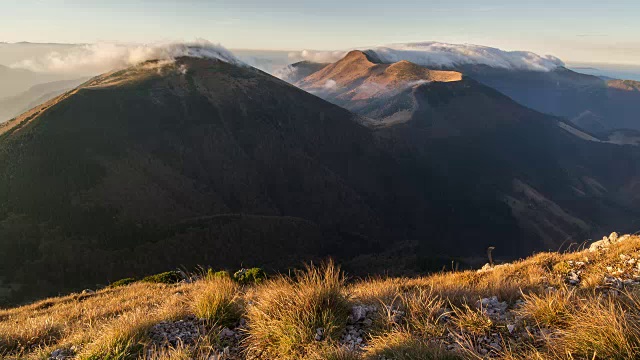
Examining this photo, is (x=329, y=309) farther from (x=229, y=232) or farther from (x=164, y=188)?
(x=164, y=188)

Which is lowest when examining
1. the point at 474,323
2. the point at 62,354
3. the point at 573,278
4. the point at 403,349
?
the point at 573,278

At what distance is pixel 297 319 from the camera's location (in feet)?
21.1

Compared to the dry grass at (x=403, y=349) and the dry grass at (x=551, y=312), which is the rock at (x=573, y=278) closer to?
the dry grass at (x=551, y=312)

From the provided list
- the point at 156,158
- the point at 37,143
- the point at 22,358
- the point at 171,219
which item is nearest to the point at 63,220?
the point at 171,219

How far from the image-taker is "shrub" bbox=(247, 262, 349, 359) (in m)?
6.09

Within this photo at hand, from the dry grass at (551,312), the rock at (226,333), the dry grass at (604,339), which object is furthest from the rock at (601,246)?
the rock at (226,333)

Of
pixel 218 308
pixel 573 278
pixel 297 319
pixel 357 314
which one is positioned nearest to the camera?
pixel 297 319

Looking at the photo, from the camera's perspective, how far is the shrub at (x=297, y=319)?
6.09 meters

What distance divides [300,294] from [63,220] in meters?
170

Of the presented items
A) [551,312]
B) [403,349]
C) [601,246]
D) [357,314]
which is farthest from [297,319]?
[601,246]

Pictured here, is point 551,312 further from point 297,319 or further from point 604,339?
point 297,319

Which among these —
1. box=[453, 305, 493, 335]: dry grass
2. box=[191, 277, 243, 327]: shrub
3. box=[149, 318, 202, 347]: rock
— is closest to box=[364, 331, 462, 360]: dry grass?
box=[453, 305, 493, 335]: dry grass

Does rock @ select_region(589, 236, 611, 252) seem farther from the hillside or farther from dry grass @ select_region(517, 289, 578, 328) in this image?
dry grass @ select_region(517, 289, 578, 328)

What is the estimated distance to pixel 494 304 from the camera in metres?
7.61
